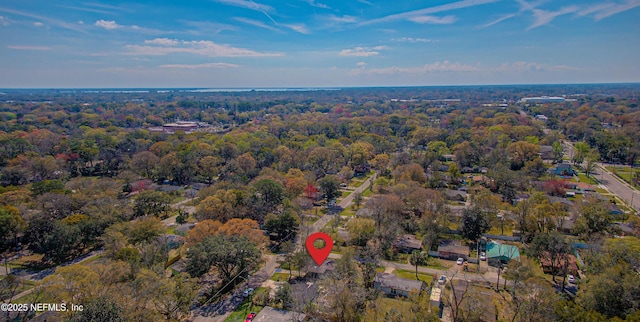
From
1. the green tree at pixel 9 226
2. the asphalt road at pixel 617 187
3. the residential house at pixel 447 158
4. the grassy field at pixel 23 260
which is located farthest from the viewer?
the residential house at pixel 447 158

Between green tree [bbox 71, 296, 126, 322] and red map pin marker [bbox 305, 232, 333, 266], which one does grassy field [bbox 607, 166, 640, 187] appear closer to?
red map pin marker [bbox 305, 232, 333, 266]

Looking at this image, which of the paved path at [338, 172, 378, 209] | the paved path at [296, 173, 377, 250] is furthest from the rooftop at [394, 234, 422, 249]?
the paved path at [338, 172, 378, 209]

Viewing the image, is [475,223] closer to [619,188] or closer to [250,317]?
[250,317]

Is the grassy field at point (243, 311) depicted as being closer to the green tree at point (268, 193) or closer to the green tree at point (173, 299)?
the green tree at point (173, 299)

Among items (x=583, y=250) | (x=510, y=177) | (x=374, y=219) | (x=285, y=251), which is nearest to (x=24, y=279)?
(x=285, y=251)

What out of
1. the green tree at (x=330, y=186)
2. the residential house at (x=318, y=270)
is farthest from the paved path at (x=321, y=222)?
the residential house at (x=318, y=270)

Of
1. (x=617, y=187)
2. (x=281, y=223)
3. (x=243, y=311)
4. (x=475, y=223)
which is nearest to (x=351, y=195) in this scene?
(x=281, y=223)
